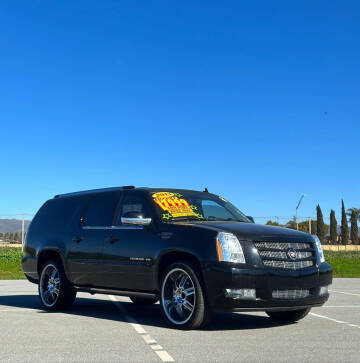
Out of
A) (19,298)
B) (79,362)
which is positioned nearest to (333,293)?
(19,298)

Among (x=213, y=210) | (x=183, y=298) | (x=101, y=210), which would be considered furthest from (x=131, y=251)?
(x=213, y=210)

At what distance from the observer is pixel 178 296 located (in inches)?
329

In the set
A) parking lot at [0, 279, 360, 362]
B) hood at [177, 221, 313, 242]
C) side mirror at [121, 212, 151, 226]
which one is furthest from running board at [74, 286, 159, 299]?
hood at [177, 221, 313, 242]

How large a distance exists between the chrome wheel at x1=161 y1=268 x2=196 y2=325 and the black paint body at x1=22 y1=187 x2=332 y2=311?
0.69 ft

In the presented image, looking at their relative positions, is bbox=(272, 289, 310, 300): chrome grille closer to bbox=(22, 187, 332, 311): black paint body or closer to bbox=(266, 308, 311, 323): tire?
bbox=(22, 187, 332, 311): black paint body

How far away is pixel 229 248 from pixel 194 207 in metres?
1.72

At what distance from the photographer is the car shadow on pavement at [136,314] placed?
8891 mm

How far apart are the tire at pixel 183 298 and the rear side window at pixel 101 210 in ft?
5.89

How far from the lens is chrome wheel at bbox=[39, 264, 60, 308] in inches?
422

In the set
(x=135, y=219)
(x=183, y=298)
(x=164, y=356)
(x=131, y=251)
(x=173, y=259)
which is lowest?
(x=164, y=356)

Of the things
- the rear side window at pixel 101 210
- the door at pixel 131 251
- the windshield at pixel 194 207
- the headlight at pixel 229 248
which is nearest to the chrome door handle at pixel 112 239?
the door at pixel 131 251

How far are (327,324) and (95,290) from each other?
3.59 m

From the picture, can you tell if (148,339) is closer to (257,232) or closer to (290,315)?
(257,232)

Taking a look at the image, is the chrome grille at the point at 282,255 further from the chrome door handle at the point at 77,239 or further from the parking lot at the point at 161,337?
the chrome door handle at the point at 77,239
